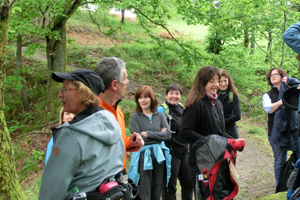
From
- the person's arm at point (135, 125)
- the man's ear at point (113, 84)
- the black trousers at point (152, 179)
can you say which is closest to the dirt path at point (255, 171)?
the black trousers at point (152, 179)

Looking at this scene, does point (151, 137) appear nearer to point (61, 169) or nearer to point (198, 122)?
point (198, 122)

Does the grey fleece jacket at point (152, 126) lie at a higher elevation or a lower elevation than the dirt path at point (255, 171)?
higher

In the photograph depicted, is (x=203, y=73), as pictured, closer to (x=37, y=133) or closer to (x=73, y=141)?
(x=73, y=141)

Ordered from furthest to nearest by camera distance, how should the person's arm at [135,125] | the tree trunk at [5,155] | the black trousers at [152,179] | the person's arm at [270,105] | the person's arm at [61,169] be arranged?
the person's arm at [270,105], the person's arm at [135,125], the black trousers at [152,179], the tree trunk at [5,155], the person's arm at [61,169]

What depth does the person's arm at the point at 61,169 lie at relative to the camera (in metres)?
1.50

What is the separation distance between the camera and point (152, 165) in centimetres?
370

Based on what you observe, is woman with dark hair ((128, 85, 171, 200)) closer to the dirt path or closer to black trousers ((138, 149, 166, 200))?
black trousers ((138, 149, 166, 200))

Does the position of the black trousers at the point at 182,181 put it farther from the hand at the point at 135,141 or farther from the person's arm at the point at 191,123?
the hand at the point at 135,141

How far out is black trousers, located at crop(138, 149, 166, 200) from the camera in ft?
11.7

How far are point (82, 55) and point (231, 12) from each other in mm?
9937

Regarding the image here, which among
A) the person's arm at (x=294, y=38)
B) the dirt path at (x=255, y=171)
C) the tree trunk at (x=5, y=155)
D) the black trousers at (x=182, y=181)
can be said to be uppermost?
the person's arm at (x=294, y=38)

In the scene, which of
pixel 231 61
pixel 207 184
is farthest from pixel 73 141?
pixel 231 61

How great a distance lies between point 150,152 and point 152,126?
42cm

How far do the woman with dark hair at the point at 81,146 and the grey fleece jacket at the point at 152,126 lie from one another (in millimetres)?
1851
